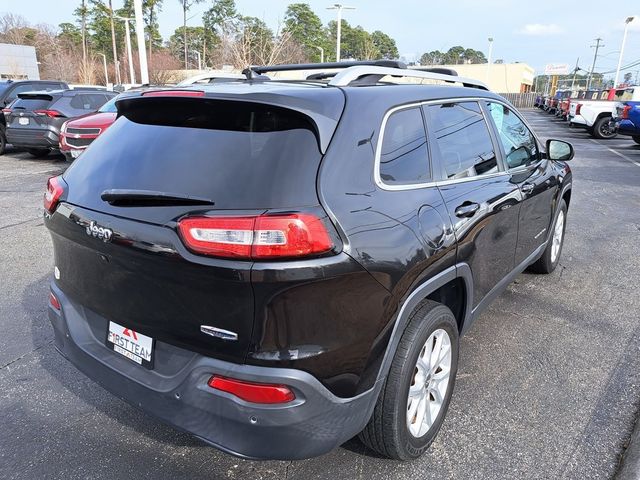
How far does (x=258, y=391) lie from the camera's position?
1.87 m

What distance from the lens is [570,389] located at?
3148mm

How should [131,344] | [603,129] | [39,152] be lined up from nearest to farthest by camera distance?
[131,344], [39,152], [603,129]

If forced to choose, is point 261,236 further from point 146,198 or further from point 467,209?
point 467,209

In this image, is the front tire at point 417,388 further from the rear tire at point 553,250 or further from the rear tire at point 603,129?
the rear tire at point 603,129

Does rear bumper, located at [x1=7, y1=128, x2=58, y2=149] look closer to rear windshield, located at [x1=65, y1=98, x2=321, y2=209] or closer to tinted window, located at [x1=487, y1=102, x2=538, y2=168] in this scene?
rear windshield, located at [x1=65, y1=98, x2=321, y2=209]

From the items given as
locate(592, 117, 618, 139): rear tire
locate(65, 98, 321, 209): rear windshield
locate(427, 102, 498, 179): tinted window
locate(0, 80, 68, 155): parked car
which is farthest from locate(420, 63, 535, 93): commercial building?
locate(65, 98, 321, 209): rear windshield

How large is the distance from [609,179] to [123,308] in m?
11.4

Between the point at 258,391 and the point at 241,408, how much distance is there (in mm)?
93

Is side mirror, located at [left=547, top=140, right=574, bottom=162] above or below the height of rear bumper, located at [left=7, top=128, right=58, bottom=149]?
above

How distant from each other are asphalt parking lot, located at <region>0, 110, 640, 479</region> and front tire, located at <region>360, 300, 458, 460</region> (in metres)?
0.15

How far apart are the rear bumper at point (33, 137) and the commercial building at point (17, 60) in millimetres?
40138

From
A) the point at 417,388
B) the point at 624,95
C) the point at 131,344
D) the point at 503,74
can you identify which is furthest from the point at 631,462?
the point at 503,74

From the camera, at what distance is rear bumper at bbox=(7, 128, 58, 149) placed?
11633mm

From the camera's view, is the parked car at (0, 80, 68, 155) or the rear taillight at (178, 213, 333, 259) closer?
the rear taillight at (178, 213, 333, 259)
